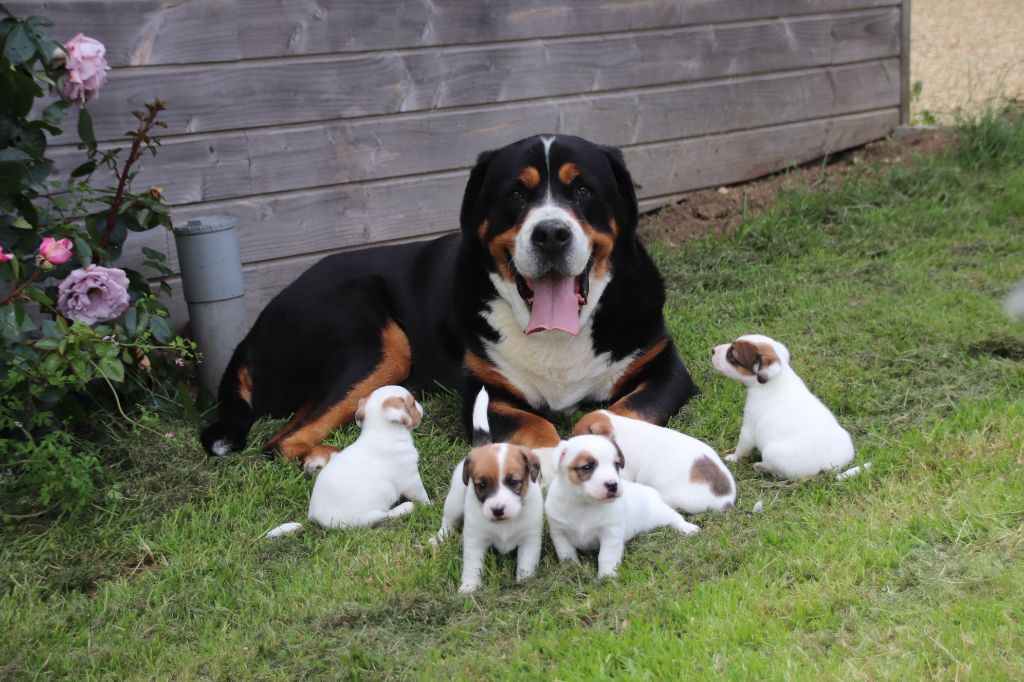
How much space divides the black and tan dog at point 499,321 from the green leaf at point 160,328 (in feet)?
1.35

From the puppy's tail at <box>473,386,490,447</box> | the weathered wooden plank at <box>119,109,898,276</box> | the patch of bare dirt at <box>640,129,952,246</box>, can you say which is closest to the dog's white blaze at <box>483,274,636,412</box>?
the puppy's tail at <box>473,386,490,447</box>

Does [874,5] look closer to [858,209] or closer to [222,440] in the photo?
[858,209]

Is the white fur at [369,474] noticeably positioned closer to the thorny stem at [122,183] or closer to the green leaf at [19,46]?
the thorny stem at [122,183]

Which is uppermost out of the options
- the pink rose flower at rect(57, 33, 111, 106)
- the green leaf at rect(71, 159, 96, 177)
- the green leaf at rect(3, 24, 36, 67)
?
the green leaf at rect(3, 24, 36, 67)

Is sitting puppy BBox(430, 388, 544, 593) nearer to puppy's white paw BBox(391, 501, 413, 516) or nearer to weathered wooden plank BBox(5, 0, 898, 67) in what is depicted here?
puppy's white paw BBox(391, 501, 413, 516)

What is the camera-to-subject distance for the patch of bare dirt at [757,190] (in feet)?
20.9

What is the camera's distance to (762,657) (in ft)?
8.09

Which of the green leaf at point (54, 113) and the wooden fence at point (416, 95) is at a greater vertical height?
the green leaf at point (54, 113)

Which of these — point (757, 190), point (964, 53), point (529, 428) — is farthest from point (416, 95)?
point (964, 53)

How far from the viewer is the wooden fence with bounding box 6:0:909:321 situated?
187 inches

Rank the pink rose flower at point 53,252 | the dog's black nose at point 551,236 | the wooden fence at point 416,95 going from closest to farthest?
the pink rose flower at point 53,252
the dog's black nose at point 551,236
the wooden fence at point 416,95

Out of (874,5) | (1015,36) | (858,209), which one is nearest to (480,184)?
(858,209)

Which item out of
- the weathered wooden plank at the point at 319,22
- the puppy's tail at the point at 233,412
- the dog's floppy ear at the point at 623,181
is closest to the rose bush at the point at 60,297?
the puppy's tail at the point at 233,412

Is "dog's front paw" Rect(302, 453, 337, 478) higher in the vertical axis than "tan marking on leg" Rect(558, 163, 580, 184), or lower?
lower
